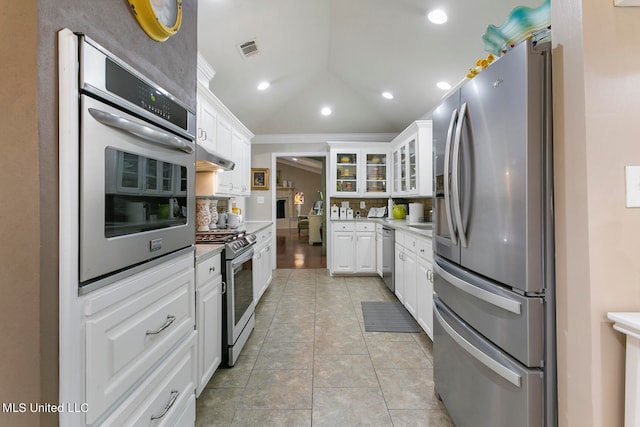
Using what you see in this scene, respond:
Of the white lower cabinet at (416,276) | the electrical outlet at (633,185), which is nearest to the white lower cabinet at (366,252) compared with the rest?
the white lower cabinet at (416,276)

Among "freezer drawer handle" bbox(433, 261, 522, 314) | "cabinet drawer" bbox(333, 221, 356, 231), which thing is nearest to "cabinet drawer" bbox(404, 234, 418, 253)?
"freezer drawer handle" bbox(433, 261, 522, 314)

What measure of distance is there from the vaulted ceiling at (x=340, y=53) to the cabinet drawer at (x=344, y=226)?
1.86 m

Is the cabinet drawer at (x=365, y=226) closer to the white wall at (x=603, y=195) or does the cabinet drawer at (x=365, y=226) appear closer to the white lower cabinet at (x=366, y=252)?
the white lower cabinet at (x=366, y=252)

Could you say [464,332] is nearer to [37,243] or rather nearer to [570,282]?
[570,282]

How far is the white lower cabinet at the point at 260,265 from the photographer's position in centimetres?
304

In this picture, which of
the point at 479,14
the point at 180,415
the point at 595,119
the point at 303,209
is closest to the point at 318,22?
the point at 479,14

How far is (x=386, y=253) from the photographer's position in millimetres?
3912

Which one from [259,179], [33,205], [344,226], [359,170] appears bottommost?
[344,226]

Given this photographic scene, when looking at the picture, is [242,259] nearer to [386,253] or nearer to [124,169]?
[124,169]

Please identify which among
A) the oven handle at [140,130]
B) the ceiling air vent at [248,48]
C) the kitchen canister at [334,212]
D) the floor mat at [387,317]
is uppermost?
the ceiling air vent at [248,48]

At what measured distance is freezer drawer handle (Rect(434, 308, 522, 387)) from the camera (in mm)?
1053

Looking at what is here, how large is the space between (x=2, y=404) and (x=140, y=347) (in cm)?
33

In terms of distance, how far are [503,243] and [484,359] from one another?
1.58 feet

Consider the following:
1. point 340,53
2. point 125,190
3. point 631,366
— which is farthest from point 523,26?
point 340,53
